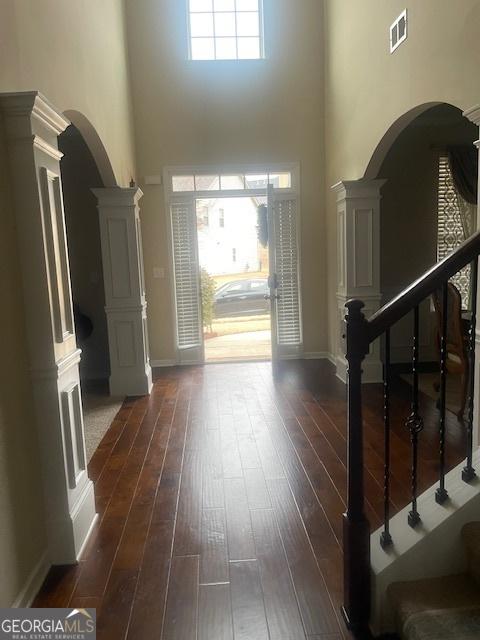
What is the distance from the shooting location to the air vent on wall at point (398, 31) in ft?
11.4

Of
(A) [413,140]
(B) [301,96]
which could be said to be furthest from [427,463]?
(B) [301,96]

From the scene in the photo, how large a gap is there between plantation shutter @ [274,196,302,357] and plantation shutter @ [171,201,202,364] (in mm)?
1051

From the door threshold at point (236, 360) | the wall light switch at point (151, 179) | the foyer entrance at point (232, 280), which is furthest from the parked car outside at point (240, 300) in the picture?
the wall light switch at point (151, 179)

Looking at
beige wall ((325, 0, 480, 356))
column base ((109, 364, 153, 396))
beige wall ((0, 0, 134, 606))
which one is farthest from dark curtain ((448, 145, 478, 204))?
beige wall ((0, 0, 134, 606))

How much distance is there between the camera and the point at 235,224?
9352 mm

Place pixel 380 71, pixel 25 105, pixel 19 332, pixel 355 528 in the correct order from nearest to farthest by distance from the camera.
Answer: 1. pixel 355 528
2. pixel 25 105
3. pixel 19 332
4. pixel 380 71

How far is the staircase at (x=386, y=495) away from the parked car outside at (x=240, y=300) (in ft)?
27.3

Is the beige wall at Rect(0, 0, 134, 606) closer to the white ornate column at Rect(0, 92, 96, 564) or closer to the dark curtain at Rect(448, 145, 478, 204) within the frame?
the white ornate column at Rect(0, 92, 96, 564)

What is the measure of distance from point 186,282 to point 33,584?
4445mm

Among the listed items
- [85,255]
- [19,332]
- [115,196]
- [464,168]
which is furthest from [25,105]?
[464,168]

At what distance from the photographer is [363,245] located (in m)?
4.95

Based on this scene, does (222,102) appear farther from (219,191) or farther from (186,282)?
(186,282)

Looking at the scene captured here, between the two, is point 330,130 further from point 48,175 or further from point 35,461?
point 35,461

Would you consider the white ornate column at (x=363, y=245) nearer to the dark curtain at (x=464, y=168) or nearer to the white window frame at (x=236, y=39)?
the dark curtain at (x=464, y=168)
